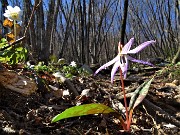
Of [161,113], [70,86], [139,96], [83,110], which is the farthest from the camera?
[70,86]

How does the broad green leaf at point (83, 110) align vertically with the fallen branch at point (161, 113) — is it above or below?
above

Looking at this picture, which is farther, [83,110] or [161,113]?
[161,113]

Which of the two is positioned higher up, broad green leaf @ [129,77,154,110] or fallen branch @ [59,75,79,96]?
fallen branch @ [59,75,79,96]

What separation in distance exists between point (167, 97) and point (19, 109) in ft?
2.85

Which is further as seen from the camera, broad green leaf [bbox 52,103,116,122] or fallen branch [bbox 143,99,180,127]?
fallen branch [bbox 143,99,180,127]

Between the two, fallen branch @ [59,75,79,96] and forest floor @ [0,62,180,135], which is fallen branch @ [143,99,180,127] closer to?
forest floor @ [0,62,180,135]

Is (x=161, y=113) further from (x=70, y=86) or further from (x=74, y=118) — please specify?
(x=70, y=86)

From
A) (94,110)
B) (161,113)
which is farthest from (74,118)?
(161,113)

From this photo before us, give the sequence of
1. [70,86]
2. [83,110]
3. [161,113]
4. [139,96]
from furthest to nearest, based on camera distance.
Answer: [70,86], [161,113], [139,96], [83,110]

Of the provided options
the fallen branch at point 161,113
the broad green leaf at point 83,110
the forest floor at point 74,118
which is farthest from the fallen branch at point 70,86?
the broad green leaf at point 83,110

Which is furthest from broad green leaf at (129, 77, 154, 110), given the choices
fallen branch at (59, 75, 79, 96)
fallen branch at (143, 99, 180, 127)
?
Answer: fallen branch at (59, 75, 79, 96)

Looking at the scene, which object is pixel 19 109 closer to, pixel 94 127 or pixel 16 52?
pixel 94 127

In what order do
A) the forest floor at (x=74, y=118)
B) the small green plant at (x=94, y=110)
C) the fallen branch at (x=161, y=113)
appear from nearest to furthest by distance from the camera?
the small green plant at (x=94, y=110) < the forest floor at (x=74, y=118) < the fallen branch at (x=161, y=113)

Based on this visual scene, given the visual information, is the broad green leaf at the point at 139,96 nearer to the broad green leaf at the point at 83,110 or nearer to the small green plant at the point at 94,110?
the small green plant at the point at 94,110
